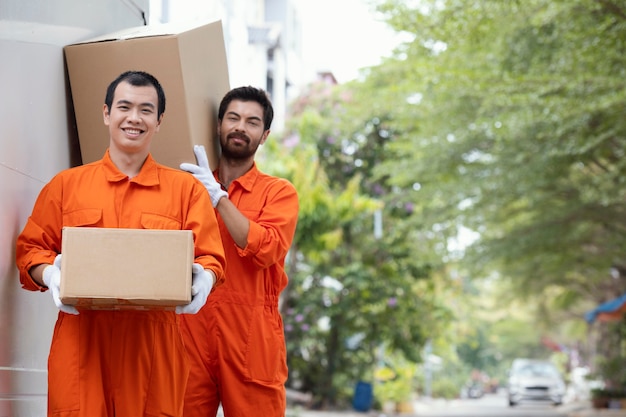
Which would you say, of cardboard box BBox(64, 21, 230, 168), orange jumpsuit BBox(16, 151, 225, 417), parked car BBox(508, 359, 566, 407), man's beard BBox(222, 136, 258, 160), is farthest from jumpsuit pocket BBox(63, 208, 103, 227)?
Result: parked car BBox(508, 359, 566, 407)

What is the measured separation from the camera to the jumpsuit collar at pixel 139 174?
364cm

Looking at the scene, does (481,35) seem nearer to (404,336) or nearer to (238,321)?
(238,321)

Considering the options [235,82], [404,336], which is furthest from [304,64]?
[404,336]

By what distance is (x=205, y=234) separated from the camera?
3676 millimetres

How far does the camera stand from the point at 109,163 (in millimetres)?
3682

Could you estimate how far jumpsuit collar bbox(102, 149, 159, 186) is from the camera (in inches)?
143

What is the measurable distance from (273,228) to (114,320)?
1.03 m

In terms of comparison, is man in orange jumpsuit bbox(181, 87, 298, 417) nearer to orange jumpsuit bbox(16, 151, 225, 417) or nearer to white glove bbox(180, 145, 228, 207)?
white glove bbox(180, 145, 228, 207)

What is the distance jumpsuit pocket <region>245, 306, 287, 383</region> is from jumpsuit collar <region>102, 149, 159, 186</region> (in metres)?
0.89

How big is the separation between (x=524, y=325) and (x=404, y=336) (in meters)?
39.1

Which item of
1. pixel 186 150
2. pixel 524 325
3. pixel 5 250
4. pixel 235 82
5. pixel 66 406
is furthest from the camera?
pixel 524 325

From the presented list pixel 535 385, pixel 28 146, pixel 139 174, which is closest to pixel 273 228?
pixel 139 174

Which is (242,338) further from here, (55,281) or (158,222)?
(55,281)

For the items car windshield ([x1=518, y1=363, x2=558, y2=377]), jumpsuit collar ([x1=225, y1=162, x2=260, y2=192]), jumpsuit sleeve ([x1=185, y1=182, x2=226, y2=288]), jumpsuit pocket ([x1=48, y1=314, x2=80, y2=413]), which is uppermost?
jumpsuit collar ([x1=225, y1=162, x2=260, y2=192])
